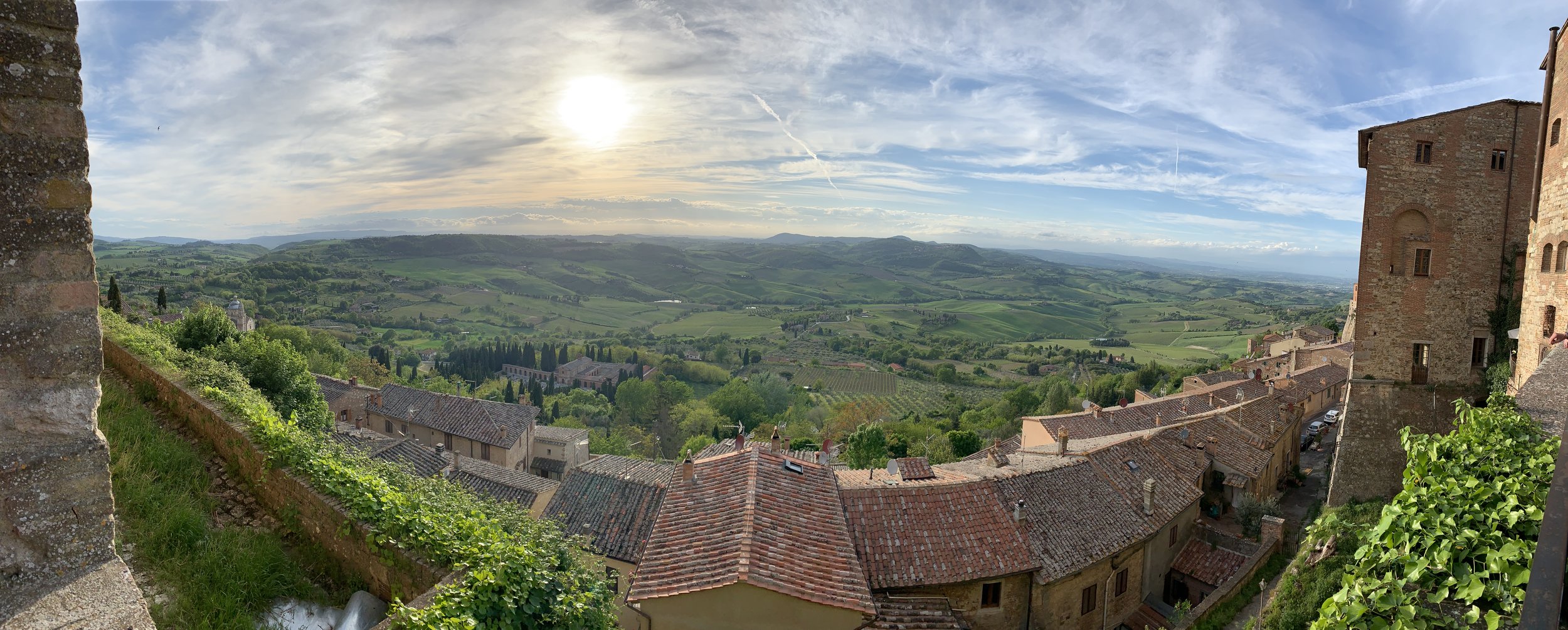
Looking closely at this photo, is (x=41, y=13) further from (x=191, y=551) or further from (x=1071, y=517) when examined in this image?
(x=1071, y=517)

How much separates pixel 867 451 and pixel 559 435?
25642 mm

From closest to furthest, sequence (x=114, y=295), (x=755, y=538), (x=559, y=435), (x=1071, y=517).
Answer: (x=755, y=538), (x=1071, y=517), (x=114, y=295), (x=559, y=435)

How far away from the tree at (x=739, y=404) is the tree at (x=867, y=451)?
133 feet

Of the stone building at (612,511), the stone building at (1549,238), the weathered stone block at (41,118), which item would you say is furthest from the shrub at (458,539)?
the stone building at (1549,238)

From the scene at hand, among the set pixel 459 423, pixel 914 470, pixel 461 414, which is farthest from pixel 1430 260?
pixel 461 414

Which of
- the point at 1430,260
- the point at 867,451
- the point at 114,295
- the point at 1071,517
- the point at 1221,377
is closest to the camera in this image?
the point at 1071,517

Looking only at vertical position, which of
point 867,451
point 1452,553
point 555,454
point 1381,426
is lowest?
point 555,454

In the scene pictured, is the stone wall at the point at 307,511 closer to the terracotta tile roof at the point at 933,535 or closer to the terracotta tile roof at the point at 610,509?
the terracotta tile roof at the point at 610,509

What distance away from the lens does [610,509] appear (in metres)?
21.7

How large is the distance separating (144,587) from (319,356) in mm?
69157

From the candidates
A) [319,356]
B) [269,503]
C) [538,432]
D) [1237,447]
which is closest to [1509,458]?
[269,503]

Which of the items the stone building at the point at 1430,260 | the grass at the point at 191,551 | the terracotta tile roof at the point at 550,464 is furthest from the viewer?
the terracotta tile roof at the point at 550,464

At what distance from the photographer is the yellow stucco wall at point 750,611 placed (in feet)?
38.2

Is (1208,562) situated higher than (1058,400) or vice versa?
(1208,562)
